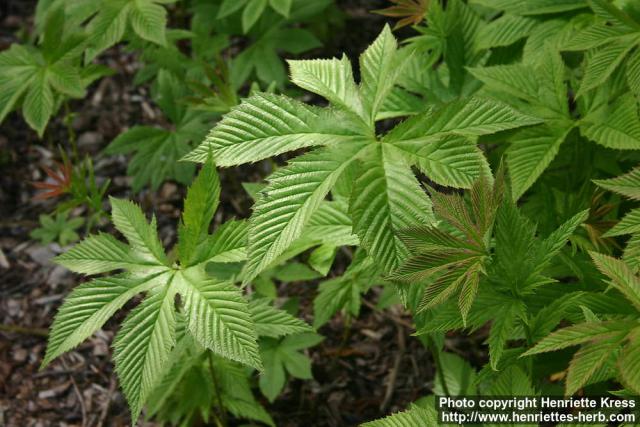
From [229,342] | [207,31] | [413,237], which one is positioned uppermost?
[207,31]

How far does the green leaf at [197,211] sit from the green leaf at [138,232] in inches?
4.3

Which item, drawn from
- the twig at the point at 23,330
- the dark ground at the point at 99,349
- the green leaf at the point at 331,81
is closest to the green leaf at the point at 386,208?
the green leaf at the point at 331,81

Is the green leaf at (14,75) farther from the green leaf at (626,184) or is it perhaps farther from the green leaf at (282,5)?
the green leaf at (626,184)

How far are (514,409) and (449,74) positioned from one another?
132cm

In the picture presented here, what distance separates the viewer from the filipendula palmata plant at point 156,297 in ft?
6.15

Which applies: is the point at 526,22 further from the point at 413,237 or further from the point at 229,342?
the point at 229,342

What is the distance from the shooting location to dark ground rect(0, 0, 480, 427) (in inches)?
122

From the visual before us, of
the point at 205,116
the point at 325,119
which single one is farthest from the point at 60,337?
the point at 205,116

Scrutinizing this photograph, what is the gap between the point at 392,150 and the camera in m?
1.85

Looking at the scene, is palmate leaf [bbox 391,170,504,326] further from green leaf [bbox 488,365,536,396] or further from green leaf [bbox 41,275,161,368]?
green leaf [bbox 41,275,161,368]

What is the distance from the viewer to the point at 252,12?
3.25 meters

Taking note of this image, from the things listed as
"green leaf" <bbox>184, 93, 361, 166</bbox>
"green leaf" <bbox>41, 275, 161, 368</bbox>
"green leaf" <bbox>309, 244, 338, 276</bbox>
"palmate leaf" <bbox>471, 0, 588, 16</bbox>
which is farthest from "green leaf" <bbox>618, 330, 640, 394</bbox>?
"palmate leaf" <bbox>471, 0, 588, 16</bbox>

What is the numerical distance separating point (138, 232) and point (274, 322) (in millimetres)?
561

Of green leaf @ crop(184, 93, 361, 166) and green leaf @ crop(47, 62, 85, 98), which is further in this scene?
green leaf @ crop(47, 62, 85, 98)
